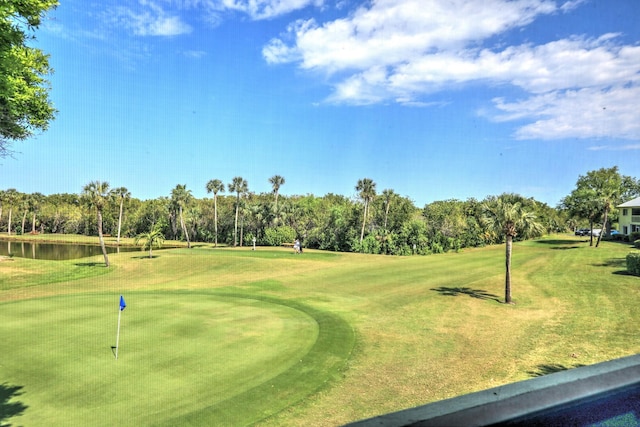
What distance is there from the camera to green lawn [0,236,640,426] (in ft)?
34.7

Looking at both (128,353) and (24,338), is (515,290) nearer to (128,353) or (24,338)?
(128,353)

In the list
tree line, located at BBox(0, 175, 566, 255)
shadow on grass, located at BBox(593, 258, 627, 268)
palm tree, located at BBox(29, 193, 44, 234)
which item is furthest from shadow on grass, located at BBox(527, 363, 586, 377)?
palm tree, located at BBox(29, 193, 44, 234)

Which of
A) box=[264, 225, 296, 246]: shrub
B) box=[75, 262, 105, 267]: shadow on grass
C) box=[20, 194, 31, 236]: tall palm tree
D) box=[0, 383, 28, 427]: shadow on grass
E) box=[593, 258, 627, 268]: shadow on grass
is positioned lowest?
box=[0, 383, 28, 427]: shadow on grass

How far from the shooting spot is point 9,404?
1021cm

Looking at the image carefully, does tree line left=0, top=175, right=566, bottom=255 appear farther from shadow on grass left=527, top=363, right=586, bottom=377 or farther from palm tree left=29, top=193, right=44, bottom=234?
shadow on grass left=527, top=363, right=586, bottom=377

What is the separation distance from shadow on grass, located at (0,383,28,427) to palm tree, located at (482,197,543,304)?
895 inches

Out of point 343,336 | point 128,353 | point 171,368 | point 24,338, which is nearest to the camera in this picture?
point 171,368

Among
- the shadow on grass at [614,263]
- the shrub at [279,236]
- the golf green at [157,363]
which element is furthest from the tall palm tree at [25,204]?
the shadow on grass at [614,263]

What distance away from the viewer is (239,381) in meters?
11.8

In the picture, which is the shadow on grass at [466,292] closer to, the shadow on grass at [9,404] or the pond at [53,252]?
the shadow on grass at [9,404]

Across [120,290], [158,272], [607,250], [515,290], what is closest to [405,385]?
[515,290]

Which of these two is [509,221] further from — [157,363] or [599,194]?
[599,194]

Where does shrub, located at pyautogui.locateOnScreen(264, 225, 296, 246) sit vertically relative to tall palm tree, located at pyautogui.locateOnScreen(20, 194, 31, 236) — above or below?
below

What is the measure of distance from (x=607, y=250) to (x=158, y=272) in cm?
5118
